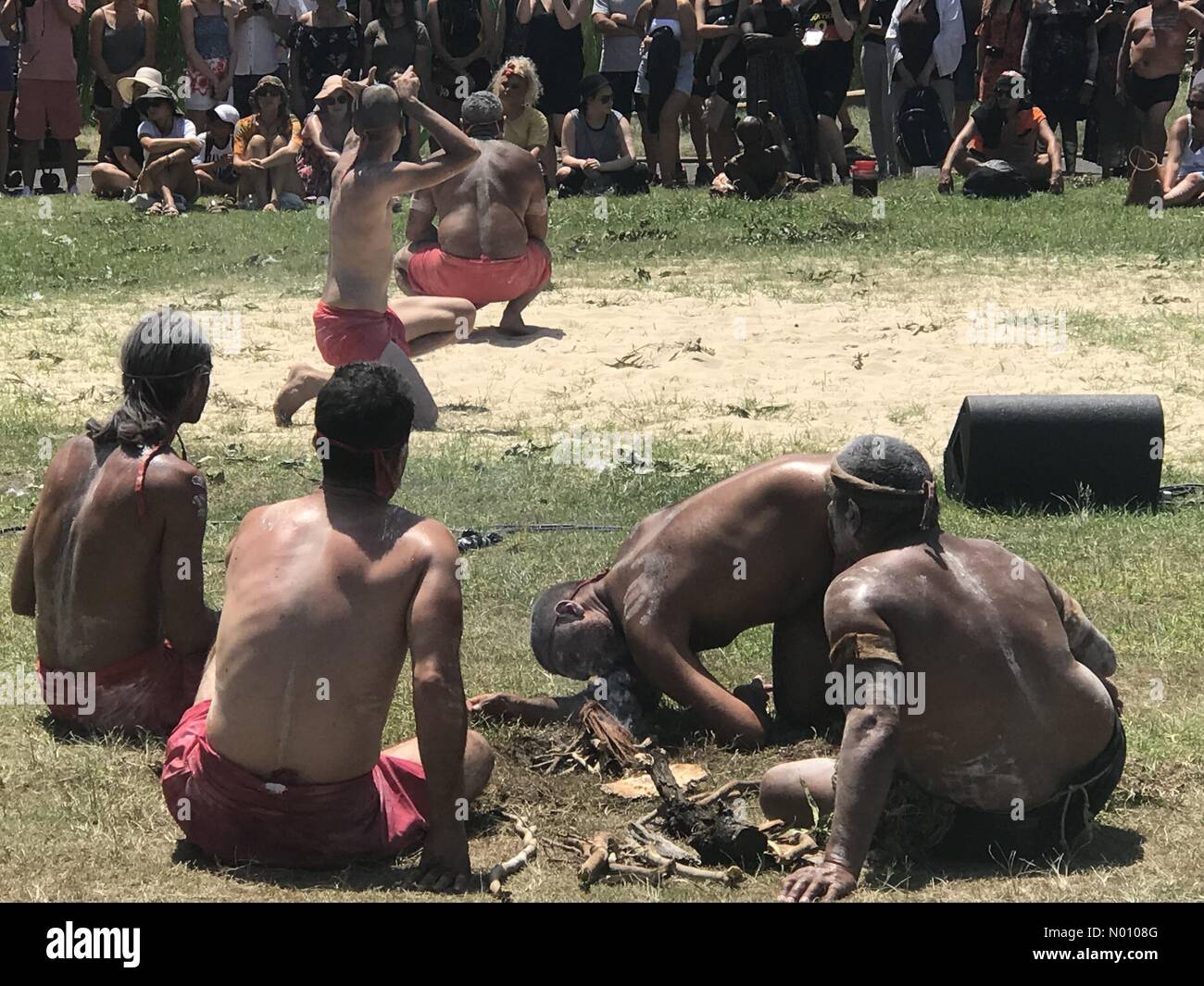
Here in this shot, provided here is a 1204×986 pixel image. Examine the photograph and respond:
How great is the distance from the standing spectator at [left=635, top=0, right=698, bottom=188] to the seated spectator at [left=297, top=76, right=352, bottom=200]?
2.69m

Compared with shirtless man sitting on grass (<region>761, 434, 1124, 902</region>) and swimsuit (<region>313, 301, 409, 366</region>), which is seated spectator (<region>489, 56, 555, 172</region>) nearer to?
swimsuit (<region>313, 301, 409, 366</region>)

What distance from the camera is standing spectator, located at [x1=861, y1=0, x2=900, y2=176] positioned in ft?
55.4

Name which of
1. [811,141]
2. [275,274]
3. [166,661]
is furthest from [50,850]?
[811,141]

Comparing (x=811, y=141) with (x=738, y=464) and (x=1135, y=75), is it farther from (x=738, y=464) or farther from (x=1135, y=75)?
(x=738, y=464)

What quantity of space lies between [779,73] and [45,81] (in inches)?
254

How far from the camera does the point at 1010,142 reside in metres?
15.9

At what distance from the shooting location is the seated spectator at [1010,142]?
1580 cm

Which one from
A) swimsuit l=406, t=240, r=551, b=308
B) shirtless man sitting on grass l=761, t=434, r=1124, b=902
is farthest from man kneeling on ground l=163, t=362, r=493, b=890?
swimsuit l=406, t=240, r=551, b=308

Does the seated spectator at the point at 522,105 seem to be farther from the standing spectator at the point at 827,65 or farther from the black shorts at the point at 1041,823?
the black shorts at the point at 1041,823

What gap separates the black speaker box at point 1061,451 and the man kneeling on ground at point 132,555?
Result: 3733 millimetres

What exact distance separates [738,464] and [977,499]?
113cm

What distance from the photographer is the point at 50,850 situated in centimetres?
463

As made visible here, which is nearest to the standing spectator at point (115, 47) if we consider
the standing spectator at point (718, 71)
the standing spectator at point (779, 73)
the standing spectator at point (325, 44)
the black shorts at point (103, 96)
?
the black shorts at point (103, 96)

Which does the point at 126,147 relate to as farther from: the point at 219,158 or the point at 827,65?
the point at 827,65
